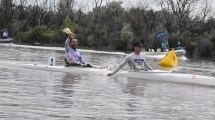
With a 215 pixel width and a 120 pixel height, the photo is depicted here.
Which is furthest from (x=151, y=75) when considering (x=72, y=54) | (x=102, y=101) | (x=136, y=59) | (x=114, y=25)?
(x=114, y=25)

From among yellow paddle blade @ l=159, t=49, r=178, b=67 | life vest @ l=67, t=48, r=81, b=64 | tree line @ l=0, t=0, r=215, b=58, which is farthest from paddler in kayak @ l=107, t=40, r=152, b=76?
tree line @ l=0, t=0, r=215, b=58

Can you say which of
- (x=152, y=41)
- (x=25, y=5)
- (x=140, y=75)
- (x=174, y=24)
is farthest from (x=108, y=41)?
(x=140, y=75)

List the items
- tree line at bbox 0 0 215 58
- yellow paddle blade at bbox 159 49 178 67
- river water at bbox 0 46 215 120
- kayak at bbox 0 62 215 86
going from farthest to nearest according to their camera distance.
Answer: tree line at bbox 0 0 215 58 → yellow paddle blade at bbox 159 49 178 67 → kayak at bbox 0 62 215 86 → river water at bbox 0 46 215 120

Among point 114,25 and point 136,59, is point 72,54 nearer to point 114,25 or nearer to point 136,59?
point 136,59

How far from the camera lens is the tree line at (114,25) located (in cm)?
5941

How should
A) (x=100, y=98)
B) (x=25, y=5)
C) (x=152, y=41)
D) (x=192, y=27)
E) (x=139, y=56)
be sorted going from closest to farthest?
(x=100, y=98) → (x=139, y=56) → (x=152, y=41) → (x=192, y=27) → (x=25, y=5)

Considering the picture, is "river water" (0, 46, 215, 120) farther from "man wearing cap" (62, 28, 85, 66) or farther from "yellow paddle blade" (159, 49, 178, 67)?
"yellow paddle blade" (159, 49, 178, 67)

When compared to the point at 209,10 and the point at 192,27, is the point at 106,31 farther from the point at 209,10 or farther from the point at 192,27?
the point at 209,10

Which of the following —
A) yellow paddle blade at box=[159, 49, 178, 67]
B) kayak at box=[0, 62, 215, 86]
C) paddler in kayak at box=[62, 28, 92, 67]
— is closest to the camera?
kayak at box=[0, 62, 215, 86]

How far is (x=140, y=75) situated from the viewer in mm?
15320

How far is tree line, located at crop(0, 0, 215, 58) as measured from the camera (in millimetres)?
59406

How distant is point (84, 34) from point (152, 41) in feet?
33.4

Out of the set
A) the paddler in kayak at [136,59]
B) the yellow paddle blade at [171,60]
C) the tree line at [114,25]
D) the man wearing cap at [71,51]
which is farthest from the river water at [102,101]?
the tree line at [114,25]

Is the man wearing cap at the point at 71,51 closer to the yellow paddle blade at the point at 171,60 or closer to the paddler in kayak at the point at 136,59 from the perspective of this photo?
the paddler in kayak at the point at 136,59
